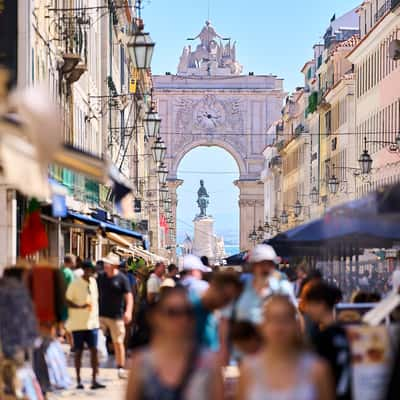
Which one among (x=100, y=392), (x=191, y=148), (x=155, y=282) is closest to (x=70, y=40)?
(x=155, y=282)

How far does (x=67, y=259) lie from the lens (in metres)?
20.3

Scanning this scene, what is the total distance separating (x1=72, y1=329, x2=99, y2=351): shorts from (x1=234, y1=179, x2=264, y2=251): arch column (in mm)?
120413

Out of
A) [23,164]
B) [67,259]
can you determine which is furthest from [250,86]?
[23,164]

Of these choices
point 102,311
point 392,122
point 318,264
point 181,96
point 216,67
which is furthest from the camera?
point 216,67

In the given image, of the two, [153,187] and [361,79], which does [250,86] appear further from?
[361,79]

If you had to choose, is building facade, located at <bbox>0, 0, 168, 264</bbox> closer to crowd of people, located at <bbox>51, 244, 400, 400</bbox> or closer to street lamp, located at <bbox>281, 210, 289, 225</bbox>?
crowd of people, located at <bbox>51, 244, 400, 400</bbox>

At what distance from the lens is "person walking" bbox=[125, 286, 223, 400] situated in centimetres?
738

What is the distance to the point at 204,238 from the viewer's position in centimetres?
12100

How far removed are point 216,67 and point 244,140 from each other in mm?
12589

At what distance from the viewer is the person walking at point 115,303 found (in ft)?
62.5

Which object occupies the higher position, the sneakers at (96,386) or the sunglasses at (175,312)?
the sunglasses at (175,312)

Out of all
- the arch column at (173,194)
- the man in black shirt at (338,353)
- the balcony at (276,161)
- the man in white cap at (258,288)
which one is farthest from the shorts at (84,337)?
the arch column at (173,194)

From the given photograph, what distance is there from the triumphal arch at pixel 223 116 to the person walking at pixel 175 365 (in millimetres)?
127378

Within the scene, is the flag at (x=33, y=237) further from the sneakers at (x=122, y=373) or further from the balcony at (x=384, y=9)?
the balcony at (x=384, y=9)
